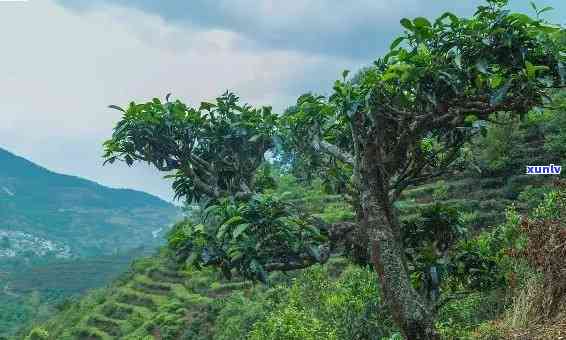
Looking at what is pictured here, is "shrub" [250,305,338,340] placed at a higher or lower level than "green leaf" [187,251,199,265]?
lower

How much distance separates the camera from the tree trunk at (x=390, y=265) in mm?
5199

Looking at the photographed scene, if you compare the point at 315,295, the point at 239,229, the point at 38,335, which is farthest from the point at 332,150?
the point at 38,335

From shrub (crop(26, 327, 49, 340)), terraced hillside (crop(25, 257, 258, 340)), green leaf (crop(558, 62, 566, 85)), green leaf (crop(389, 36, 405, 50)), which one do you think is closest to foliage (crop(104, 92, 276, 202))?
green leaf (crop(389, 36, 405, 50))

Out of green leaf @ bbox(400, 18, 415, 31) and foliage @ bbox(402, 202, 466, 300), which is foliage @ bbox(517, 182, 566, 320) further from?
green leaf @ bbox(400, 18, 415, 31)

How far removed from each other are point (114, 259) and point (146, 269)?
92.5m

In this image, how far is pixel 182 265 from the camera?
532 cm

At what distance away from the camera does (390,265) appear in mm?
5281

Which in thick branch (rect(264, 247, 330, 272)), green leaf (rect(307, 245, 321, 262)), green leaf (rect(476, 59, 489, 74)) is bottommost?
thick branch (rect(264, 247, 330, 272))

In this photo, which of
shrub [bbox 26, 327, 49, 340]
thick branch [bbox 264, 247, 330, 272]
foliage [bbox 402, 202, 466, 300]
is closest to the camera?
thick branch [bbox 264, 247, 330, 272]

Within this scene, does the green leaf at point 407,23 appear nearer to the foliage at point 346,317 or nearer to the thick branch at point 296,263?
the thick branch at point 296,263

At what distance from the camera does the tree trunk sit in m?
5.20

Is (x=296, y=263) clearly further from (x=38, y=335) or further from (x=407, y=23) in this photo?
(x=38, y=335)

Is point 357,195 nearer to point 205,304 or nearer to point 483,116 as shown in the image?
point 483,116

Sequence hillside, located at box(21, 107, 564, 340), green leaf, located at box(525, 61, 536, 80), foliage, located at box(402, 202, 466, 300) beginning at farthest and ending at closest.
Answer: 1. hillside, located at box(21, 107, 564, 340)
2. foliage, located at box(402, 202, 466, 300)
3. green leaf, located at box(525, 61, 536, 80)
